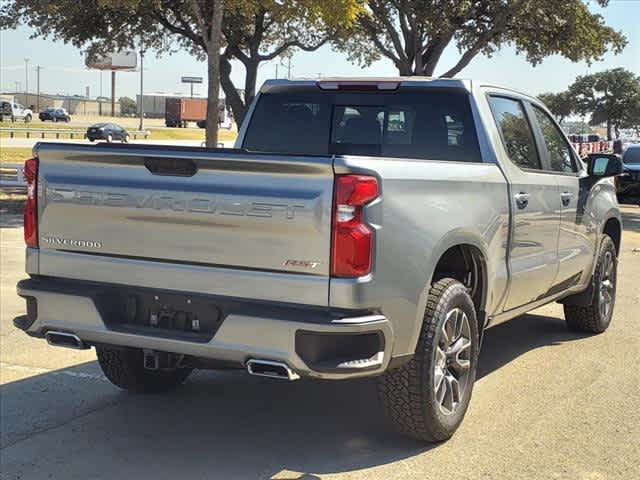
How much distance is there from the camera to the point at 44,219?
4406 mm

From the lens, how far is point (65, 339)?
4.36m

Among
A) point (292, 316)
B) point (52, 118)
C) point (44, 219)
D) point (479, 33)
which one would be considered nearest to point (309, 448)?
point (292, 316)

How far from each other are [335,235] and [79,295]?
141 centimetres

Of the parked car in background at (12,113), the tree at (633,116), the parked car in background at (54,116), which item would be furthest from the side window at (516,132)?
the parked car in background at (54,116)

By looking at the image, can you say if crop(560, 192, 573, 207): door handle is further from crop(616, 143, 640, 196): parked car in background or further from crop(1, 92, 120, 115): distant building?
crop(1, 92, 120, 115): distant building

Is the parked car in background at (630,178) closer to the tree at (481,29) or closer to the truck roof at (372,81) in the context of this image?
the tree at (481,29)

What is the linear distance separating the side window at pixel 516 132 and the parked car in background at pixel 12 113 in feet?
237

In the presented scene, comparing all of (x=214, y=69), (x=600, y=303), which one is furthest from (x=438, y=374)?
(x=214, y=69)

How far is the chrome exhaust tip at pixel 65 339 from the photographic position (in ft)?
14.2

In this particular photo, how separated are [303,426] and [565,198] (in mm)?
2603

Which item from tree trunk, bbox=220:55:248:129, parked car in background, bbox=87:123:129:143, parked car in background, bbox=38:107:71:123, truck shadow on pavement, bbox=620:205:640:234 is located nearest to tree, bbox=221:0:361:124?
tree trunk, bbox=220:55:248:129

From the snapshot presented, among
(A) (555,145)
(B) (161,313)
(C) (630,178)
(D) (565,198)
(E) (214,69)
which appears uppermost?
(E) (214,69)

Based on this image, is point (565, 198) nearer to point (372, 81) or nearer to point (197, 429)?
point (372, 81)

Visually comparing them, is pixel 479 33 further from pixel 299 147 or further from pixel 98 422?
pixel 98 422
